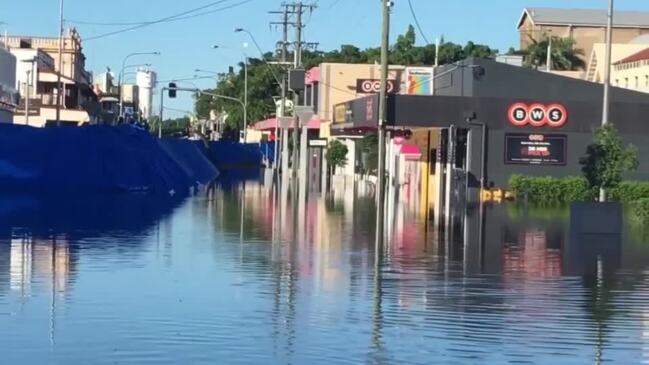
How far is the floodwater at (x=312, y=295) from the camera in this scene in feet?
38.0

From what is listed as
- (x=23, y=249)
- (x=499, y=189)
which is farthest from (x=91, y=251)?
(x=499, y=189)

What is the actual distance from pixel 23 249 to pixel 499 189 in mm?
31182

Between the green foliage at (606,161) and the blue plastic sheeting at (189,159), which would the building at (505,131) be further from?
the green foliage at (606,161)

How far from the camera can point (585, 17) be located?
145 metres

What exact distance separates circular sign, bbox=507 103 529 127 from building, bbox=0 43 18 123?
3091 cm

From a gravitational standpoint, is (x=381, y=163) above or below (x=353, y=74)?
below

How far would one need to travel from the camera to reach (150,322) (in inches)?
512

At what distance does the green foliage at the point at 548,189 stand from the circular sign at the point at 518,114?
320 cm

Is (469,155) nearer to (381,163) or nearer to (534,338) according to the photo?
(381,163)

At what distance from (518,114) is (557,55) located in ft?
237

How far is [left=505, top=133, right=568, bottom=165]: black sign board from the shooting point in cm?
5066

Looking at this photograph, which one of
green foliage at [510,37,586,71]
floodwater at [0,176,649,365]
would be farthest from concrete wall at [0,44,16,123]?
green foliage at [510,37,586,71]

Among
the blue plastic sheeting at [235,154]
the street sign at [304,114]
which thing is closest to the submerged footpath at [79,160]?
the street sign at [304,114]

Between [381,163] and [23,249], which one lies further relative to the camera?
[381,163]
